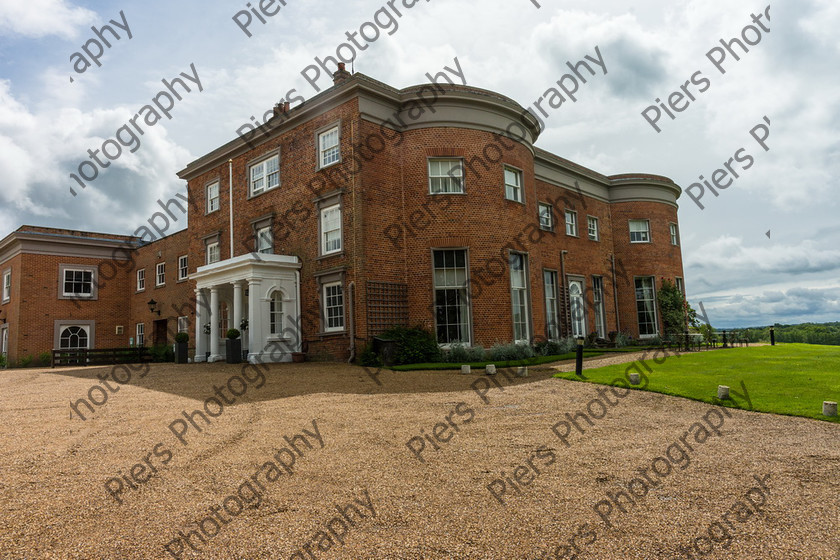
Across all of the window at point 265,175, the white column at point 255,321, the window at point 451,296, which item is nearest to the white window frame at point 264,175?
the window at point 265,175

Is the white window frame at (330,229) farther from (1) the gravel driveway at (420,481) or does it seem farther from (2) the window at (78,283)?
(2) the window at (78,283)

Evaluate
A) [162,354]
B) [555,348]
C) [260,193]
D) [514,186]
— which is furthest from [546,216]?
[162,354]

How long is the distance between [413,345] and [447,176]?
5.68m

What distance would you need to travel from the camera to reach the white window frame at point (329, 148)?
17844 mm

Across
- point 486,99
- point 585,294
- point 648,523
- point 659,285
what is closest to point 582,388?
point 648,523

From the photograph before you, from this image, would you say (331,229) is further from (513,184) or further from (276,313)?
(513,184)

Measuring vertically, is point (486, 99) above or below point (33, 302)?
above

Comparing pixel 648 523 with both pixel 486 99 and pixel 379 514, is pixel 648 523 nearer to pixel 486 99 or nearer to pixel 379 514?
pixel 379 514

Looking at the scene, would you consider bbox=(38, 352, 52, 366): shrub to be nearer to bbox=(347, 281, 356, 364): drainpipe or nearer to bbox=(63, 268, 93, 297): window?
bbox=(63, 268, 93, 297): window

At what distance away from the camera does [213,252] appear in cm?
2378

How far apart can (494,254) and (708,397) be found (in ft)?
30.1

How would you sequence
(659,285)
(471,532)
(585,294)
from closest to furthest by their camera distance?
(471,532) < (585,294) < (659,285)

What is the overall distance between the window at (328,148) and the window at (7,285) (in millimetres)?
23860

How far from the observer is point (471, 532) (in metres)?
4.00
